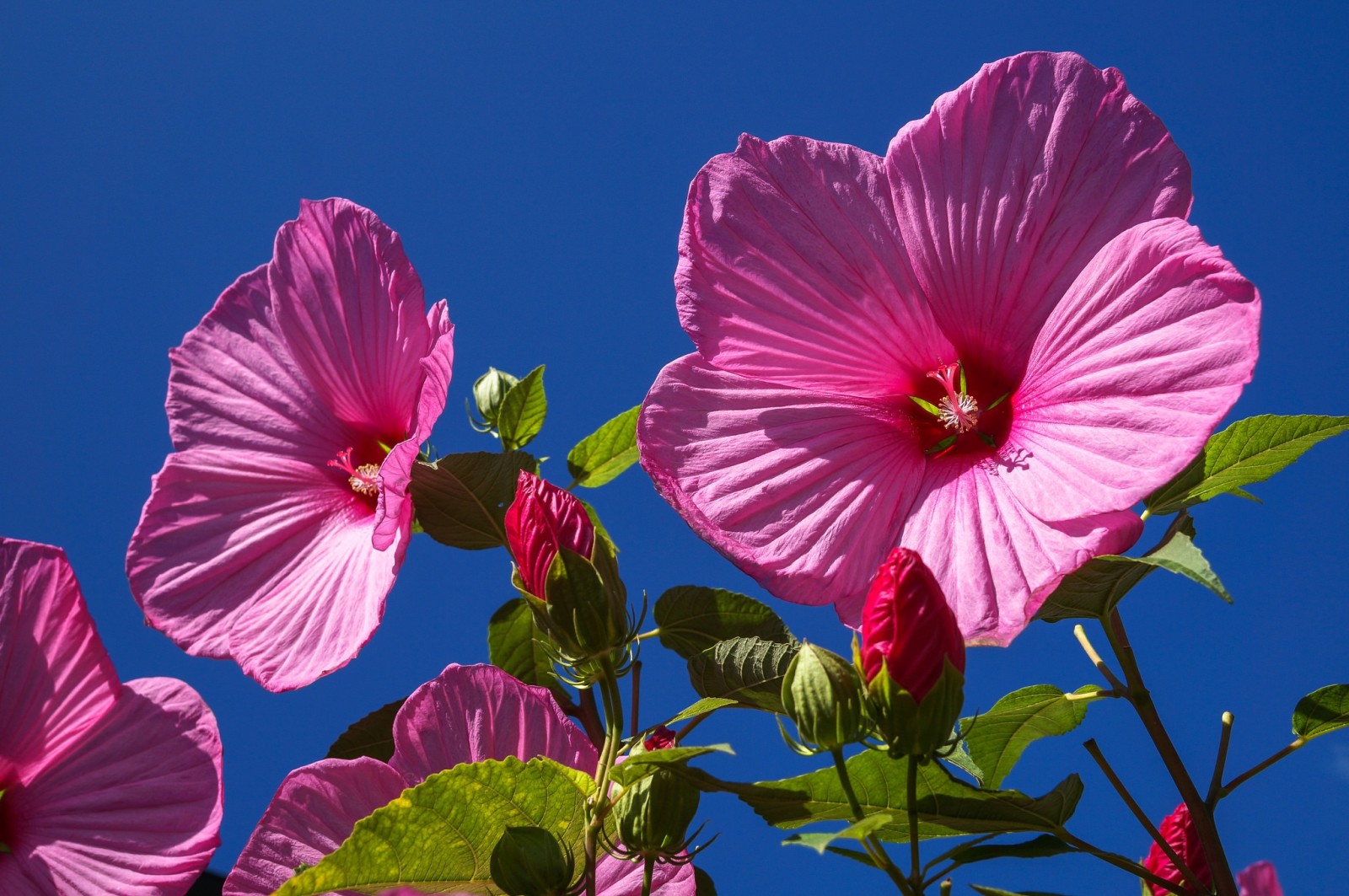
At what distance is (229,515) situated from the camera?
1.22 meters

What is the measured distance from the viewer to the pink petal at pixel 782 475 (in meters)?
0.86

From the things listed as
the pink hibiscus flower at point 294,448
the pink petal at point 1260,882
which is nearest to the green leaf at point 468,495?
the pink hibiscus flower at point 294,448

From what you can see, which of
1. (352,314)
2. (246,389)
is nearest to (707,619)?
(352,314)

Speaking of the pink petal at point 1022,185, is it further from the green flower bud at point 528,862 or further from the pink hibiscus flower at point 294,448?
the green flower bud at point 528,862

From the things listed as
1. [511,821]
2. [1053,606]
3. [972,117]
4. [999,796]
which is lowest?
[511,821]

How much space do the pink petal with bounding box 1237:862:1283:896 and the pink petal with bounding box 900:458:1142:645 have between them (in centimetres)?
30

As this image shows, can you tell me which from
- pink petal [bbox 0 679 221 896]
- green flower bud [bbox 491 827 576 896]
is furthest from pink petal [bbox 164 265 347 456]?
green flower bud [bbox 491 827 576 896]

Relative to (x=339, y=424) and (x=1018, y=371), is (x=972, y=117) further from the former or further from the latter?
(x=339, y=424)

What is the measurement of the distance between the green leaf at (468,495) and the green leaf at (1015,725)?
46 centimetres

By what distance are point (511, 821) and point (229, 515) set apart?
0.61 metres

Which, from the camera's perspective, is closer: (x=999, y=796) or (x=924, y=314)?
(x=999, y=796)

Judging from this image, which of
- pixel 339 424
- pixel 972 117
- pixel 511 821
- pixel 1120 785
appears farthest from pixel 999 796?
pixel 339 424

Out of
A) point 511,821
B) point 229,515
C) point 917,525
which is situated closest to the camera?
point 511,821

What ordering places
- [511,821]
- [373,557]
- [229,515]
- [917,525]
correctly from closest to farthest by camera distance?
[511,821] → [917,525] → [373,557] → [229,515]
